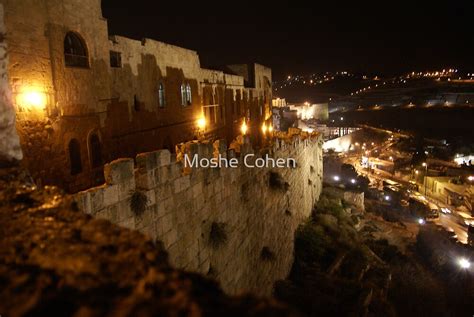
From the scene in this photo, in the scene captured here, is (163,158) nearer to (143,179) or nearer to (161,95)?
(143,179)

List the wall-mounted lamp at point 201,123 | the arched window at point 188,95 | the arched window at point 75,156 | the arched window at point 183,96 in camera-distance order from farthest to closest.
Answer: the wall-mounted lamp at point 201,123 < the arched window at point 188,95 < the arched window at point 183,96 < the arched window at point 75,156

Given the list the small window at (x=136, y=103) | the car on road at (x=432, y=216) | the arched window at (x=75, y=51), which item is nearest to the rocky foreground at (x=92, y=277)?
the arched window at (x=75, y=51)

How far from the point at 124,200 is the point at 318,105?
204ft

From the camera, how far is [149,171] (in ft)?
17.3

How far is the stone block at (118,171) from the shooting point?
4.77 metres

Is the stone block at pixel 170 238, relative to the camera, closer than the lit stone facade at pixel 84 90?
Yes

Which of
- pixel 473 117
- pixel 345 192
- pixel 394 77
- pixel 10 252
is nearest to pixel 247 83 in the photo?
pixel 345 192

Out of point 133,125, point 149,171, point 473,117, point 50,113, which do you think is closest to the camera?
point 149,171

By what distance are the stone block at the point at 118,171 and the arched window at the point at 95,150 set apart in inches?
231

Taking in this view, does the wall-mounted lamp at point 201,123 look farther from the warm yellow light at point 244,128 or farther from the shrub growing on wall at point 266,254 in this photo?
the shrub growing on wall at point 266,254

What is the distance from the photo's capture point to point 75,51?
963 centimetres

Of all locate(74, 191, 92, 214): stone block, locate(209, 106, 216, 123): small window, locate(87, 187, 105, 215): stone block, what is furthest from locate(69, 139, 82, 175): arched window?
locate(209, 106, 216, 123): small window

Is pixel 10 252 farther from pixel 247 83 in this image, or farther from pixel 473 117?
pixel 473 117

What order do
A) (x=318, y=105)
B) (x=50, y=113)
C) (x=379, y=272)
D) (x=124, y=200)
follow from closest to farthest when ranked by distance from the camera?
(x=124, y=200), (x=50, y=113), (x=379, y=272), (x=318, y=105)
